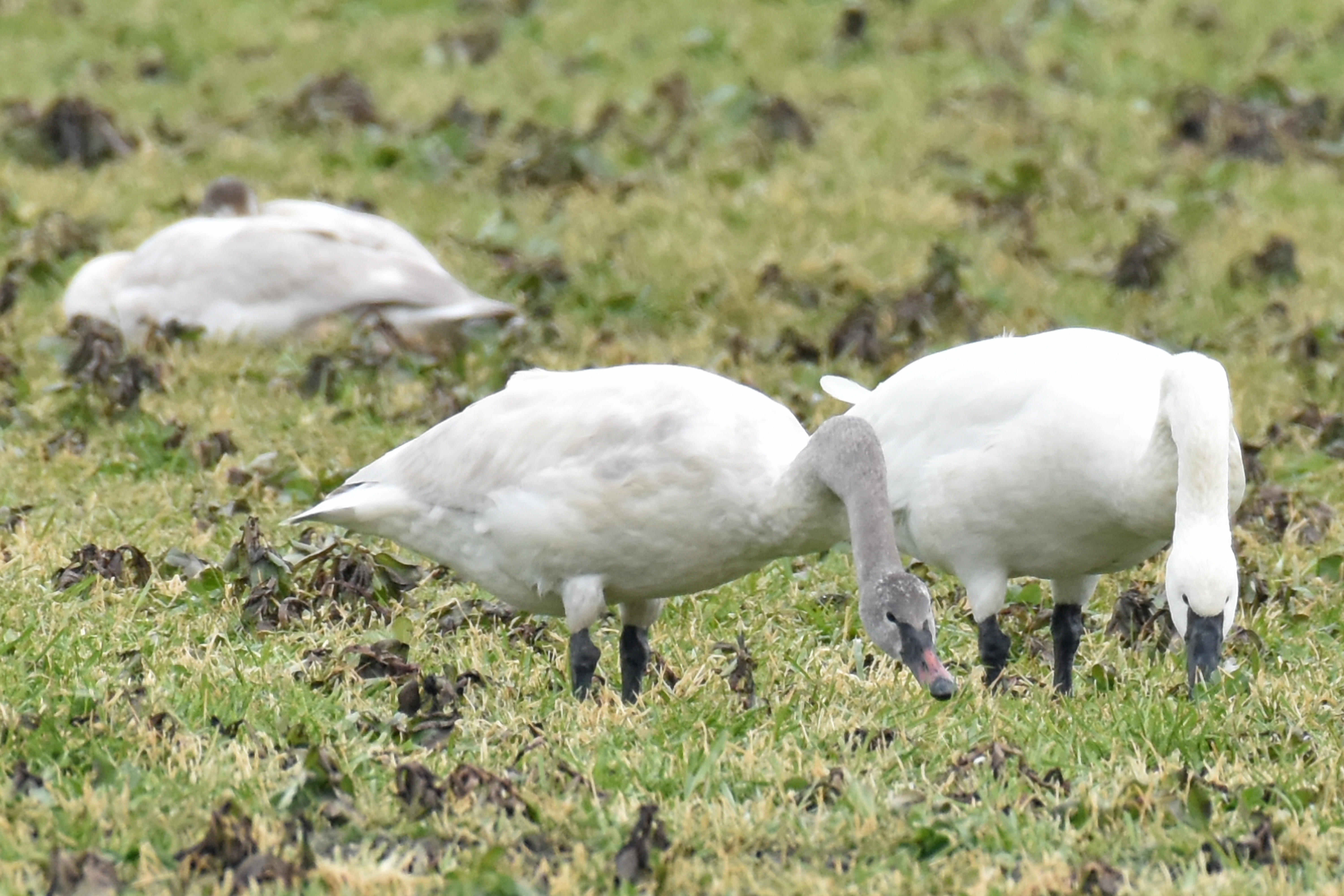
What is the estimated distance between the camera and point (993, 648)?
589 cm

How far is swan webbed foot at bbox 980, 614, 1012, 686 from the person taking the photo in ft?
19.3

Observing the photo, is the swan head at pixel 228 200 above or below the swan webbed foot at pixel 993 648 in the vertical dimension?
below

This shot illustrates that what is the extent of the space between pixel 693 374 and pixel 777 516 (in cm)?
63

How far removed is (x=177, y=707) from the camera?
506 cm

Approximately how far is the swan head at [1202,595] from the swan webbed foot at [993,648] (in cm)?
72

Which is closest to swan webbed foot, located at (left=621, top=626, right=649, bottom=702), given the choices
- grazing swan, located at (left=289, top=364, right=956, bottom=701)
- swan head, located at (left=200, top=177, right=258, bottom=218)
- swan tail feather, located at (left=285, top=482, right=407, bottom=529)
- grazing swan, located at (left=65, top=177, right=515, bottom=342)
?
grazing swan, located at (left=289, top=364, right=956, bottom=701)

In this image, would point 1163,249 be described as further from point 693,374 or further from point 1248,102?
point 693,374

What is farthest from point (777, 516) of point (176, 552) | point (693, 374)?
point (176, 552)

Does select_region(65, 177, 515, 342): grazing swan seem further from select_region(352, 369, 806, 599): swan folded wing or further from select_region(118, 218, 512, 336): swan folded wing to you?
select_region(352, 369, 806, 599): swan folded wing

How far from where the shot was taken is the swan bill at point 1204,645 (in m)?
5.16

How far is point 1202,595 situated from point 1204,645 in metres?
0.14

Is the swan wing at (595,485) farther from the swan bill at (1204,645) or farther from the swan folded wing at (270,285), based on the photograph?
the swan folded wing at (270,285)

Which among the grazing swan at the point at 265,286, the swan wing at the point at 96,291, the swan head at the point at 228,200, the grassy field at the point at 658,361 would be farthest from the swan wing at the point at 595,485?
the swan head at the point at 228,200

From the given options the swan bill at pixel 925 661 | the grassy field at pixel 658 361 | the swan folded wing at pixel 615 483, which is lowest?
the grassy field at pixel 658 361
